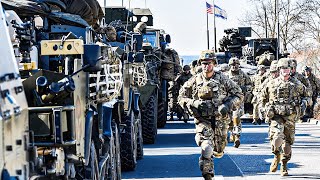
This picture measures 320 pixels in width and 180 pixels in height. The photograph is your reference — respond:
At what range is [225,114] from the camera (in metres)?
12.9

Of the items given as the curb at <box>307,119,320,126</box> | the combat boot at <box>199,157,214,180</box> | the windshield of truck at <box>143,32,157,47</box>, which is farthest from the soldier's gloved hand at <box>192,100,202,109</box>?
the curb at <box>307,119,320,126</box>

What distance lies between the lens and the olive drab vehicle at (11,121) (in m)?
5.50

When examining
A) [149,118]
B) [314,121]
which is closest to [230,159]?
[149,118]

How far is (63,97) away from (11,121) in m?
1.91

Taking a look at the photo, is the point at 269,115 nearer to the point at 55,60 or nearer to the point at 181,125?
the point at 55,60

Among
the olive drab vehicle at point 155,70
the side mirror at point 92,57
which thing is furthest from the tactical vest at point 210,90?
the olive drab vehicle at point 155,70

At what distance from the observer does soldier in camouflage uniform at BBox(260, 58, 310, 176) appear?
49.0ft

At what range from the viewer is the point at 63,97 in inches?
297

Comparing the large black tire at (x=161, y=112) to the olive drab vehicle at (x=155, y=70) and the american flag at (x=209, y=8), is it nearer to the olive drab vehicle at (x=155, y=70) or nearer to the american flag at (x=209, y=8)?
the olive drab vehicle at (x=155, y=70)

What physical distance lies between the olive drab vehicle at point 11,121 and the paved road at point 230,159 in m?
8.57

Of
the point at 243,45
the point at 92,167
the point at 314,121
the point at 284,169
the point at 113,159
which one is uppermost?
the point at 243,45

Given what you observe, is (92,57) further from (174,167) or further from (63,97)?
(174,167)

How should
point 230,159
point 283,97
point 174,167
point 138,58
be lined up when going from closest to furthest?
point 283,97 → point 138,58 → point 174,167 → point 230,159

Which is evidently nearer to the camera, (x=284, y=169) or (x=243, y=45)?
(x=284, y=169)
